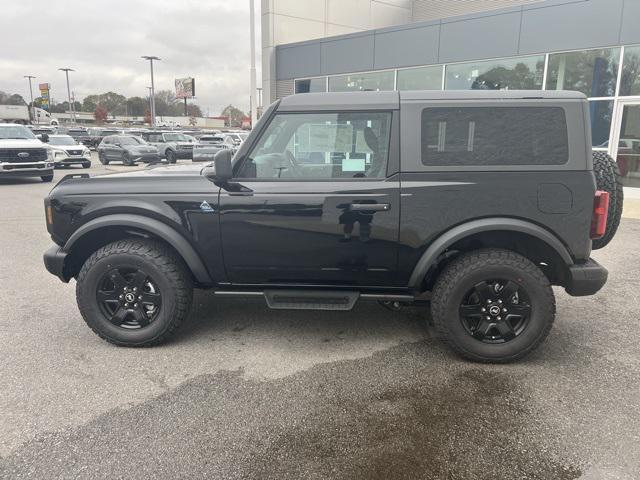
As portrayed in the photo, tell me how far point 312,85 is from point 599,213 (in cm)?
1471

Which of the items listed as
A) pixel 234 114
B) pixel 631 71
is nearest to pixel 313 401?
pixel 631 71

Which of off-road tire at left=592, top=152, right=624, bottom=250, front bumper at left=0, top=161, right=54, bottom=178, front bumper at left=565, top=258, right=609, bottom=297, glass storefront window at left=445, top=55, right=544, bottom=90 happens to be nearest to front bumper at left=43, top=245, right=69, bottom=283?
front bumper at left=565, top=258, right=609, bottom=297

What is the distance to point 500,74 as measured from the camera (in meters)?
12.7

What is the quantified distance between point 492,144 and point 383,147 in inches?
29.1

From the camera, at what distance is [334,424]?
2766 mm

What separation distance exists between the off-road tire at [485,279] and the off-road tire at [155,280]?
1892 mm

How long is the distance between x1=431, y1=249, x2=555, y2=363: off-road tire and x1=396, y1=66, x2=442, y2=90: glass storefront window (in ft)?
37.8

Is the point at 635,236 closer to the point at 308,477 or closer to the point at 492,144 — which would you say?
the point at 492,144

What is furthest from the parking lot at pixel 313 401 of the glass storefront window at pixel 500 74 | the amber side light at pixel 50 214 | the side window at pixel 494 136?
the glass storefront window at pixel 500 74

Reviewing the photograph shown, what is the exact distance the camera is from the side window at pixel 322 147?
11.3 ft

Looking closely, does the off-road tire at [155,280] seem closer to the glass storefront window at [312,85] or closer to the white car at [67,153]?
the glass storefront window at [312,85]

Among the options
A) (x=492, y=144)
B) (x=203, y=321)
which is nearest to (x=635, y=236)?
(x=492, y=144)

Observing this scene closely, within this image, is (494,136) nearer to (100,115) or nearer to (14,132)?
(14,132)

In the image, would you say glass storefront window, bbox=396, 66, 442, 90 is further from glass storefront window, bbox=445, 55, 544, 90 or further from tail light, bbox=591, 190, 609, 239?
tail light, bbox=591, 190, 609, 239
